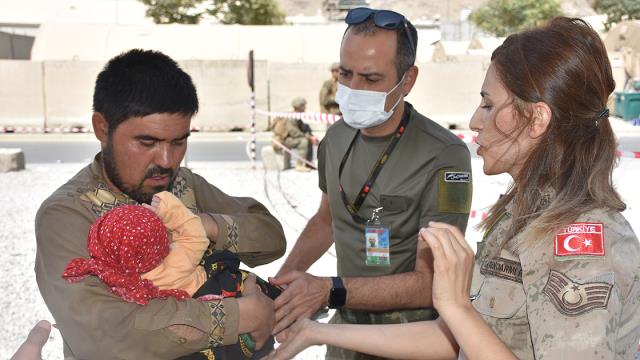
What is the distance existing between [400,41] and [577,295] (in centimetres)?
173

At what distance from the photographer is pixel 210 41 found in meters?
26.5

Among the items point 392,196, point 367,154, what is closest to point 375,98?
point 367,154

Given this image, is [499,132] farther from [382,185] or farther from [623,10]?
[623,10]

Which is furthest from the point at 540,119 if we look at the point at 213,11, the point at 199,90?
the point at 213,11

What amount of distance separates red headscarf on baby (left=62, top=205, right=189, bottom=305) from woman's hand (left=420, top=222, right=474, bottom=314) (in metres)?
0.76

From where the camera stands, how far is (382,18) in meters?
3.02

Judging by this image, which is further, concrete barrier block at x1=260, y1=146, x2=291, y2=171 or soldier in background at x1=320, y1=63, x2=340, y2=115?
soldier in background at x1=320, y1=63, x2=340, y2=115

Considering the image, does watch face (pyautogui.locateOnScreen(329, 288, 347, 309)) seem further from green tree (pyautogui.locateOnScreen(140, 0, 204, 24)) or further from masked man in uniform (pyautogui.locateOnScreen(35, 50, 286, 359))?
green tree (pyautogui.locateOnScreen(140, 0, 204, 24))

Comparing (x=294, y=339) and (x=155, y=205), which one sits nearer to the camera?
(x=155, y=205)

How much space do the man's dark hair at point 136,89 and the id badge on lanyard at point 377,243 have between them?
41.8 inches

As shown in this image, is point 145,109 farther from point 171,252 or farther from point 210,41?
point 210,41

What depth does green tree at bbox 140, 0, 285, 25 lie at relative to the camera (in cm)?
4072

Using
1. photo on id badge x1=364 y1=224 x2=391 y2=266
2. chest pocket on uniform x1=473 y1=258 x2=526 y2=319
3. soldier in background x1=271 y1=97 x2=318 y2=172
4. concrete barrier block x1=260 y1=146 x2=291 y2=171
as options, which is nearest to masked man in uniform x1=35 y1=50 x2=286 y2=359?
photo on id badge x1=364 y1=224 x2=391 y2=266

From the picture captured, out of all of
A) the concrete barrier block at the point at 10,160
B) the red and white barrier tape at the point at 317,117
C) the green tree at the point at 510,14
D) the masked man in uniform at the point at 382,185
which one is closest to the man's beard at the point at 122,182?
the masked man in uniform at the point at 382,185
